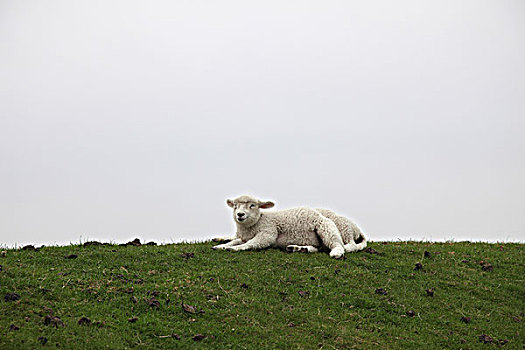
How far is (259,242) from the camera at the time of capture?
1388 cm

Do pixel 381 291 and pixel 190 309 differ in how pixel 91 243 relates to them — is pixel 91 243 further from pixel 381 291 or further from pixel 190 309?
pixel 381 291

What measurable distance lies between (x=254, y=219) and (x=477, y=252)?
23.4 feet

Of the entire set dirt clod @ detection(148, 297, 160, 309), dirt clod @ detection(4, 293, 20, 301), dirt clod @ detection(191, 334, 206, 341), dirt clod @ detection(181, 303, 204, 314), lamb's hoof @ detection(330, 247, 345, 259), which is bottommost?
dirt clod @ detection(191, 334, 206, 341)

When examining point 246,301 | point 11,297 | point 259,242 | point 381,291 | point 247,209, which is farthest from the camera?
point 247,209

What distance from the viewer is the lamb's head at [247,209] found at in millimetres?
14010

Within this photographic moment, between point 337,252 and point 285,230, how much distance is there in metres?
1.64

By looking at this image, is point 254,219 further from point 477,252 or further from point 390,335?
point 477,252

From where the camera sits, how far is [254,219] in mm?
14227

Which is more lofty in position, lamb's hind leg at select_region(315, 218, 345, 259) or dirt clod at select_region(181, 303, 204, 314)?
lamb's hind leg at select_region(315, 218, 345, 259)

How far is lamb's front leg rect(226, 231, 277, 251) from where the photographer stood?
45.0ft

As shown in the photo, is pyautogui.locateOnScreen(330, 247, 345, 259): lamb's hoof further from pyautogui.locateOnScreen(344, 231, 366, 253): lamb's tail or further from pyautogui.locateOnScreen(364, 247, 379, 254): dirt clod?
pyautogui.locateOnScreen(364, 247, 379, 254): dirt clod

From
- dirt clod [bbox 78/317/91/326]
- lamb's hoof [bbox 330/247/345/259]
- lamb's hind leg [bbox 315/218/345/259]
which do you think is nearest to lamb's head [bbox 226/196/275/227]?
lamb's hind leg [bbox 315/218/345/259]

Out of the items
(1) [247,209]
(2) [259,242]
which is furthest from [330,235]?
(1) [247,209]

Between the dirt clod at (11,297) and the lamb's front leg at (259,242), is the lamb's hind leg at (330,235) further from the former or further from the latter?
the dirt clod at (11,297)
